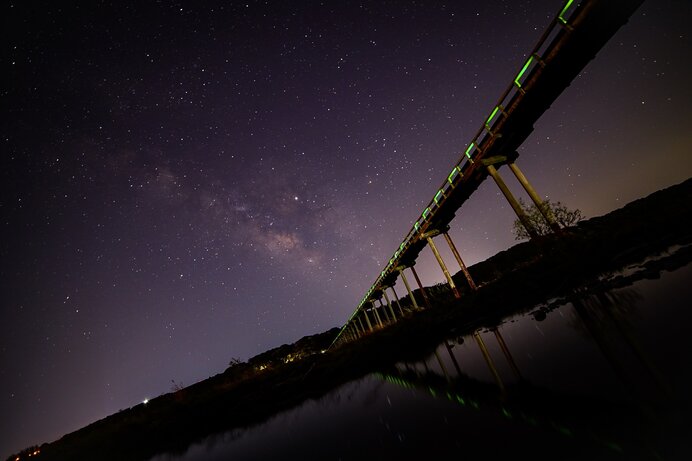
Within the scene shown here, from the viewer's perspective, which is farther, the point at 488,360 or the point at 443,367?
the point at 443,367

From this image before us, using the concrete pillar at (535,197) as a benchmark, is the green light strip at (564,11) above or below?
above

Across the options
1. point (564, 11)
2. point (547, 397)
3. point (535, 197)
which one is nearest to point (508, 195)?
point (535, 197)

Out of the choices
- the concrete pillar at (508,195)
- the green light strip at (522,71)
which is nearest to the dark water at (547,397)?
the concrete pillar at (508,195)

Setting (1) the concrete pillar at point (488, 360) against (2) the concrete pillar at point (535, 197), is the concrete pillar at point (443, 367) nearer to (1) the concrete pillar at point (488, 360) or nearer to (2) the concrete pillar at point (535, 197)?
(1) the concrete pillar at point (488, 360)

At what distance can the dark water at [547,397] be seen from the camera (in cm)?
141

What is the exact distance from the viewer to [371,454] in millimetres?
2574

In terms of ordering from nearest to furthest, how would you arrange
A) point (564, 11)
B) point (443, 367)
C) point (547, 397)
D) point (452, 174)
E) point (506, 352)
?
point (547, 397)
point (506, 352)
point (443, 367)
point (564, 11)
point (452, 174)

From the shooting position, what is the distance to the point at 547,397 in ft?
6.75

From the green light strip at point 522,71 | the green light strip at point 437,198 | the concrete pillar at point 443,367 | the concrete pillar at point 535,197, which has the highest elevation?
the green light strip at point 522,71

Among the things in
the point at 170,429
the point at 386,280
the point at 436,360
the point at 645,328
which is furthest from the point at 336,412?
the point at 386,280

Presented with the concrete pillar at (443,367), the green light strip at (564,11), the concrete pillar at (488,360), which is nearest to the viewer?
the concrete pillar at (488,360)

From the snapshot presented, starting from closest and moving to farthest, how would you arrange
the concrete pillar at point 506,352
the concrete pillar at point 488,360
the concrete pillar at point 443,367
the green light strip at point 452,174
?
the concrete pillar at point 488,360, the concrete pillar at point 506,352, the concrete pillar at point 443,367, the green light strip at point 452,174

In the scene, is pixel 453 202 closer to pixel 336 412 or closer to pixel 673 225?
pixel 673 225

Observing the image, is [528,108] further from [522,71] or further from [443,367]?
[443,367]
